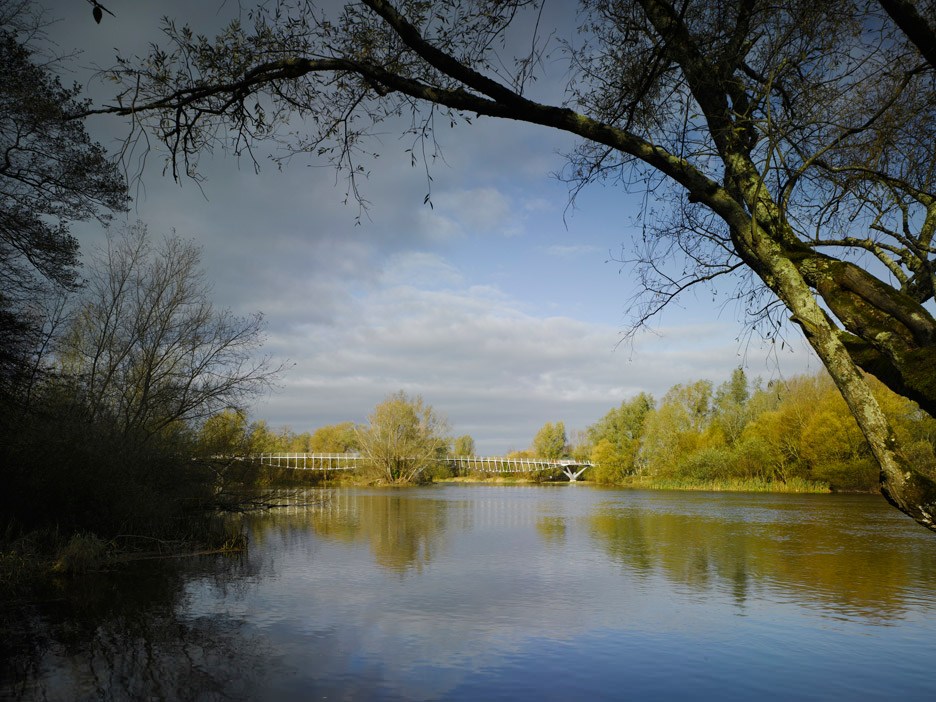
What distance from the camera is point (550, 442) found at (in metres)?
89.9

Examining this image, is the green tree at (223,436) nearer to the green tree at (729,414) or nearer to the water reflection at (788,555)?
the water reflection at (788,555)

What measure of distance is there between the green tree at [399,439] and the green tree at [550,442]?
32236mm

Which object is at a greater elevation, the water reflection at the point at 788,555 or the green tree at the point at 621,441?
the green tree at the point at 621,441

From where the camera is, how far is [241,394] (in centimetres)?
1708

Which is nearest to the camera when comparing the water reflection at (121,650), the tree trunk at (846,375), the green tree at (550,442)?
the tree trunk at (846,375)

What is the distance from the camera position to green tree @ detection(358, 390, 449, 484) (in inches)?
2296

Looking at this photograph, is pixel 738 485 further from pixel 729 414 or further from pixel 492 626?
pixel 492 626

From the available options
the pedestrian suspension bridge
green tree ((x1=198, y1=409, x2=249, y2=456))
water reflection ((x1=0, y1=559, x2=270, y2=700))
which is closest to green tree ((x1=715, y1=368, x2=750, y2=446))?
the pedestrian suspension bridge

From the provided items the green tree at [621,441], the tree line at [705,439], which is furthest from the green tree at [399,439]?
the green tree at [621,441]

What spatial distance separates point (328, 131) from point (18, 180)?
7569mm

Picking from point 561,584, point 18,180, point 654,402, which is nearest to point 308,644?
point 561,584

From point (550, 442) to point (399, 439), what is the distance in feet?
119

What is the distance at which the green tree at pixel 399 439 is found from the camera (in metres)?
58.3

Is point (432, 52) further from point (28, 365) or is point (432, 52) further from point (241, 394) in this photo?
point (241, 394)
